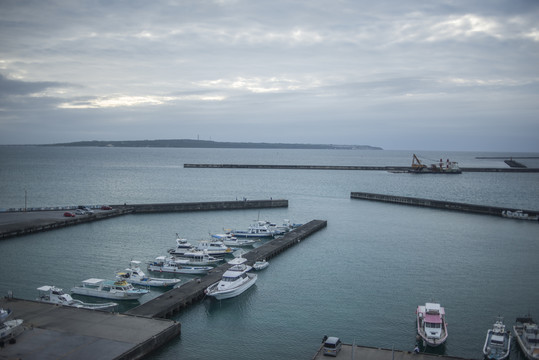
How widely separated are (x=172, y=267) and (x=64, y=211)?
30.8 meters

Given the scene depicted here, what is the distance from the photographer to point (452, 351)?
76.7ft

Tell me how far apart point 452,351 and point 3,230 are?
43.2m

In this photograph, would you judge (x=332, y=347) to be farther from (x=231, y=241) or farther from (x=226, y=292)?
(x=231, y=241)

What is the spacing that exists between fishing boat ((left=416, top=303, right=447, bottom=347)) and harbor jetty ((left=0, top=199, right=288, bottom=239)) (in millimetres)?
40570

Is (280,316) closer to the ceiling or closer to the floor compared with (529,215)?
closer to the floor

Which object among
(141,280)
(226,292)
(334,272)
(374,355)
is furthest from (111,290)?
(374,355)

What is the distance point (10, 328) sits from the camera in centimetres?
2067

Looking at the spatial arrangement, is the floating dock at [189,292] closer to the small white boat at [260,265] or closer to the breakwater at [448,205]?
the small white boat at [260,265]

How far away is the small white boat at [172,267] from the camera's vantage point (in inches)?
1417

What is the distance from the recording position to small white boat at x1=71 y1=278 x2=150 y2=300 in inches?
1174

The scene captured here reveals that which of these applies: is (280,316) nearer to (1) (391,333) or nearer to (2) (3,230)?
(1) (391,333)

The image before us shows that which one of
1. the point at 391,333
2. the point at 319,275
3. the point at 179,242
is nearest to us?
the point at 391,333

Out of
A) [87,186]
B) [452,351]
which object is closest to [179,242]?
[452,351]

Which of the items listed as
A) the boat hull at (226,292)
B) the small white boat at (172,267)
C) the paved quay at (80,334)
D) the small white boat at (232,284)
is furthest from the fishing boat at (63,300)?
the small white boat at (172,267)
